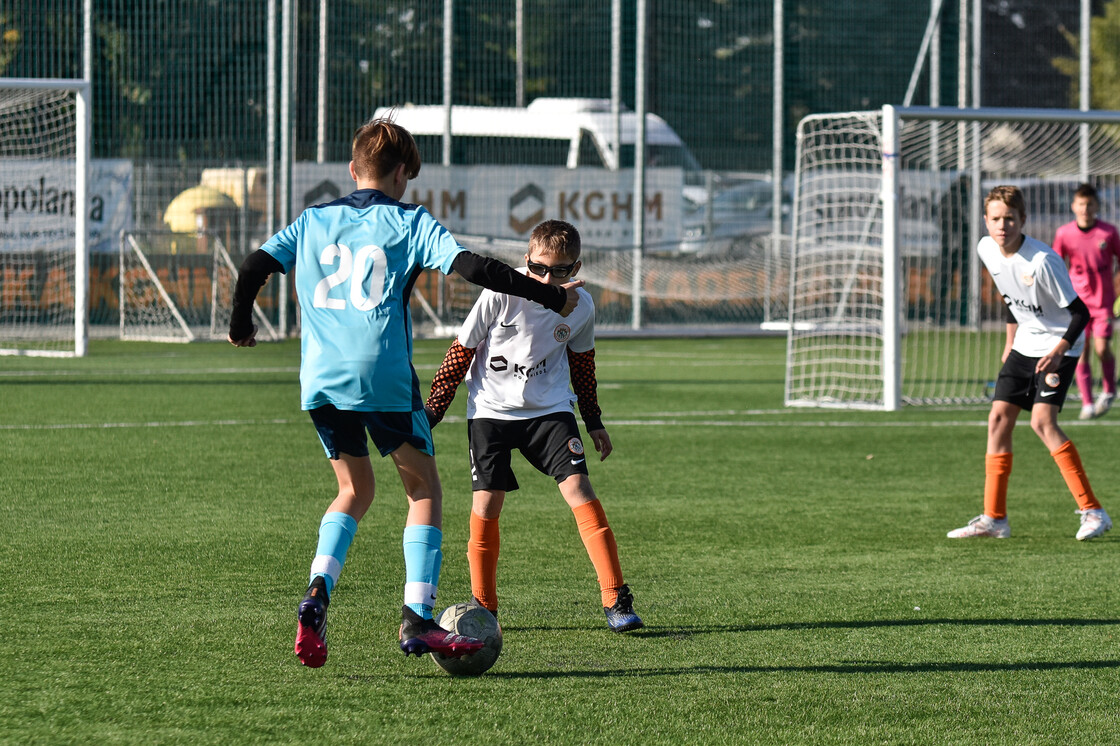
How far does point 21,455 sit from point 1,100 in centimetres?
958

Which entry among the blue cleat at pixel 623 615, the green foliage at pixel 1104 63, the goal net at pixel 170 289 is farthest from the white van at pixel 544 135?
the blue cleat at pixel 623 615

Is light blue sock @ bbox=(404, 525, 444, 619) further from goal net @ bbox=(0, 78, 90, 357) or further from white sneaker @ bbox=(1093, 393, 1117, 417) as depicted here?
goal net @ bbox=(0, 78, 90, 357)

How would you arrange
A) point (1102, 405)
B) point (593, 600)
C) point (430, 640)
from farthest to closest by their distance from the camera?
point (1102, 405)
point (593, 600)
point (430, 640)

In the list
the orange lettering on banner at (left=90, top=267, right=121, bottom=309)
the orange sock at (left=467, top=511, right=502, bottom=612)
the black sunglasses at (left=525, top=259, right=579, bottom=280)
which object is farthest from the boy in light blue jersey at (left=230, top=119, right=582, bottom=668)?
the orange lettering on banner at (left=90, top=267, right=121, bottom=309)

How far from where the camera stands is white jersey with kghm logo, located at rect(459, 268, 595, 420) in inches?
205

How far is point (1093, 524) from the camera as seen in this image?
700 centimetres

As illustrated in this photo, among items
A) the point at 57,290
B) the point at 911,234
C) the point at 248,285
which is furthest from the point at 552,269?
the point at 911,234

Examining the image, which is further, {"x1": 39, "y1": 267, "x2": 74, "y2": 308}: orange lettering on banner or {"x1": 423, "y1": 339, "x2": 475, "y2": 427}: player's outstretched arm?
{"x1": 39, "y1": 267, "x2": 74, "y2": 308}: orange lettering on banner

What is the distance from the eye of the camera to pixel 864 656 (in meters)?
4.69

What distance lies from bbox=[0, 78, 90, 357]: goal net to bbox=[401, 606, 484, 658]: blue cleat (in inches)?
613

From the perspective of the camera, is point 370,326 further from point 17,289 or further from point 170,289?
point 170,289

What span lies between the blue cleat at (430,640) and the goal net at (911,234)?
921 cm

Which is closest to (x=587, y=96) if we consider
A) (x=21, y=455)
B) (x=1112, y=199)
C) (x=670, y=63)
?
(x=670, y=63)

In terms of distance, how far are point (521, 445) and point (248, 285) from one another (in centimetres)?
125
